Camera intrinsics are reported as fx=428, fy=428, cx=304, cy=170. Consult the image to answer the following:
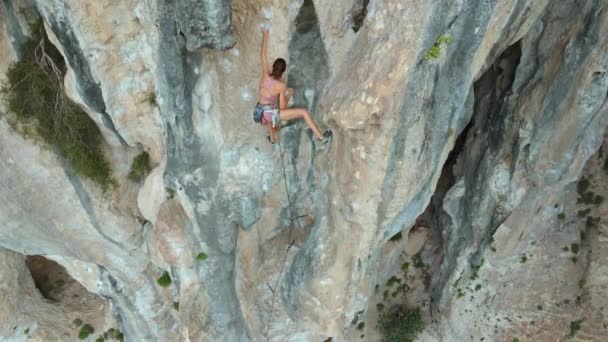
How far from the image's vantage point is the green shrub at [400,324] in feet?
38.2

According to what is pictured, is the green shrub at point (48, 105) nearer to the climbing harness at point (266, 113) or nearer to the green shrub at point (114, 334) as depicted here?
the climbing harness at point (266, 113)

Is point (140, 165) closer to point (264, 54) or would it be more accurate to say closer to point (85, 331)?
point (264, 54)

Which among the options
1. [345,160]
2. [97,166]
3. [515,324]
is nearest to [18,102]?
[97,166]

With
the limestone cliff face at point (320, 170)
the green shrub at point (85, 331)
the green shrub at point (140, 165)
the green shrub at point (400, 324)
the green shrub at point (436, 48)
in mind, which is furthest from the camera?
the green shrub at point (400, 324)

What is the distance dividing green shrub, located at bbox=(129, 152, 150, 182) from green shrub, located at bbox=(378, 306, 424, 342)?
25.2 feet

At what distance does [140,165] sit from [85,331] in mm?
5503

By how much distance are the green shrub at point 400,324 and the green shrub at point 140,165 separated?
25.2 ft

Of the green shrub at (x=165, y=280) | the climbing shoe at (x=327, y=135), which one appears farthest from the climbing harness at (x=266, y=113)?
the green shrub at (x=165, y=280)

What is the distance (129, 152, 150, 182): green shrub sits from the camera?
27.0ft

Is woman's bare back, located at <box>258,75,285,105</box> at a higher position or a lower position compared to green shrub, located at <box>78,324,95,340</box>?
higher

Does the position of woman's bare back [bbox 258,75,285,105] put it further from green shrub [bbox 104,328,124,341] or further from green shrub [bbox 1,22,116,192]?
green shrub [bbox 104,328,124,341]

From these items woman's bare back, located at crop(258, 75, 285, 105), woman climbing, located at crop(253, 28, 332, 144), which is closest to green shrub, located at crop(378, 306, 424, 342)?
woman climbing, located at crop(253, 28, 332, 144)

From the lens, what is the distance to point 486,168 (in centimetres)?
947

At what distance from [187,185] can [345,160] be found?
2827 millimetres
